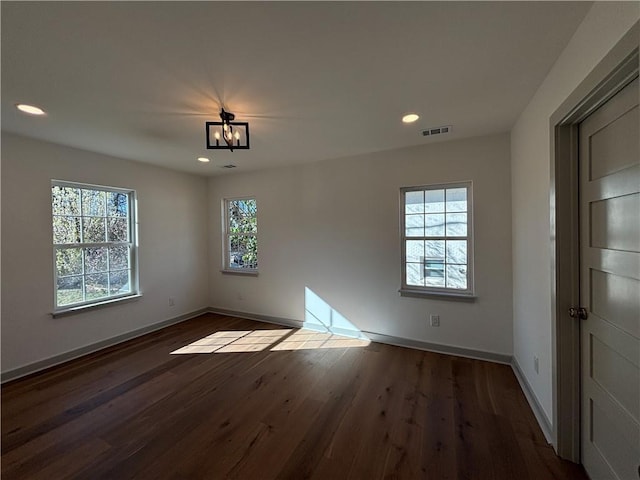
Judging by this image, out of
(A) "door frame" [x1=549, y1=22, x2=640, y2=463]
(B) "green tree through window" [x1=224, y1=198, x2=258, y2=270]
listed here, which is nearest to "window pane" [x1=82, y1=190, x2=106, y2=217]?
(B) "green tree through window" [x1=224, y1=198, x2=258, y2=270]

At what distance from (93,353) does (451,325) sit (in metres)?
4.30

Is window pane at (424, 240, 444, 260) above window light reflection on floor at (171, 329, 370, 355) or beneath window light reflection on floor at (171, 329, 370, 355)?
above

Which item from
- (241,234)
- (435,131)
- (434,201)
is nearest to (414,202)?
(434,201)

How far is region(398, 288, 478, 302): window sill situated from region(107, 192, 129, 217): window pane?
3.93 m

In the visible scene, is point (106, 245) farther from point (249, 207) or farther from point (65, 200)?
point (249, 207)

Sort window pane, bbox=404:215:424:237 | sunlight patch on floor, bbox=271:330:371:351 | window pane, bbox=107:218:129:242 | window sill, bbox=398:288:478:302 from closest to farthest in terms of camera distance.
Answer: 1. window sill, bbox=398:288:478:302
2. window pane, bbox=404:215:424:237
3. sunlight patch on floor, bbox=271:330:371:351
4. window pane, bbox=107:218:129:242

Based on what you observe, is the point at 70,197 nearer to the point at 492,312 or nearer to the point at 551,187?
the point at 551,187

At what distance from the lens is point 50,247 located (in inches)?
118

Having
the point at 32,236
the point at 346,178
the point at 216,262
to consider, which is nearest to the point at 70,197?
the point at 32,236

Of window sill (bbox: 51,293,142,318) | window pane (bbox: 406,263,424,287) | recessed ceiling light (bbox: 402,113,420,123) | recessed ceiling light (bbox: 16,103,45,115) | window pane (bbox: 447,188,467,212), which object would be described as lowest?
window sill (bbox: 51,293,142,318)

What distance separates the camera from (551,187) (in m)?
→ 1.72

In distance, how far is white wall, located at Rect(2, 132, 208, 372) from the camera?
8.90 feet

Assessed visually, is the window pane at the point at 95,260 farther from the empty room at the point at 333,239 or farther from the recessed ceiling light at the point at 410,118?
the recessed ceiling light at the point at 410,118

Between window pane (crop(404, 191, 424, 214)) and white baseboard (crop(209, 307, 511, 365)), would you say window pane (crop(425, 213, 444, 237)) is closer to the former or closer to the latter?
window pane (crop(404, 191, 424, 214))
